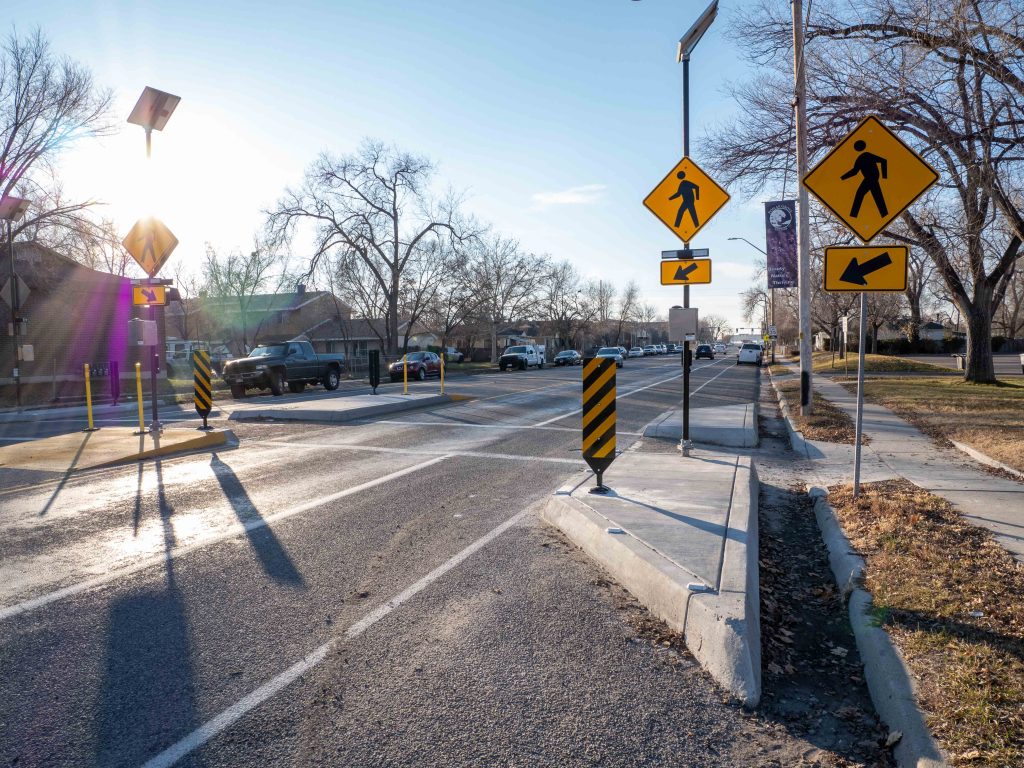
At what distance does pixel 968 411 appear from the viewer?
1568 centimetres

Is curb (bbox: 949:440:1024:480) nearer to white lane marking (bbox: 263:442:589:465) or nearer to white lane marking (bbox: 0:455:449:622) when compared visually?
white lane marking (bbox: 263:442:589:465)

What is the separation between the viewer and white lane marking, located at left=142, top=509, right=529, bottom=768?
9.79 ft

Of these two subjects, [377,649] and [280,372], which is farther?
[280,372]

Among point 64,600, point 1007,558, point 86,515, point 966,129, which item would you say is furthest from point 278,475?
point 966,129

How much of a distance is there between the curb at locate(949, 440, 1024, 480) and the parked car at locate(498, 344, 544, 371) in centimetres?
4018

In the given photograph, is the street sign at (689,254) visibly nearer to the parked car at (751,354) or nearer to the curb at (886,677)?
the curb at (886,677)

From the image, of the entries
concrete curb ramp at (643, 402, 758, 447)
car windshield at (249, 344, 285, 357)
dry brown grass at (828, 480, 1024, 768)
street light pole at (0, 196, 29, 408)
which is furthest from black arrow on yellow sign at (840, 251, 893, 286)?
street light pole at (0, 196, 29, 408)

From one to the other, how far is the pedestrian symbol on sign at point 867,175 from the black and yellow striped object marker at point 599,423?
2731 mm

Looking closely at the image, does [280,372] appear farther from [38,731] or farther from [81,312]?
[38,731]

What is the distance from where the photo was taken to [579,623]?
4336mm

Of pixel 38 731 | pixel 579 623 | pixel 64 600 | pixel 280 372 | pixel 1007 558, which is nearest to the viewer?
pixel 38 731

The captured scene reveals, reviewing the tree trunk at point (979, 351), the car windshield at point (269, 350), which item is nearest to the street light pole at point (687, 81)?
the car windshield at point (269, 350)

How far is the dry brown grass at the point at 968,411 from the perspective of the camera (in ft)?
34.7

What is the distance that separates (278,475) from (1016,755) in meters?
7.97
